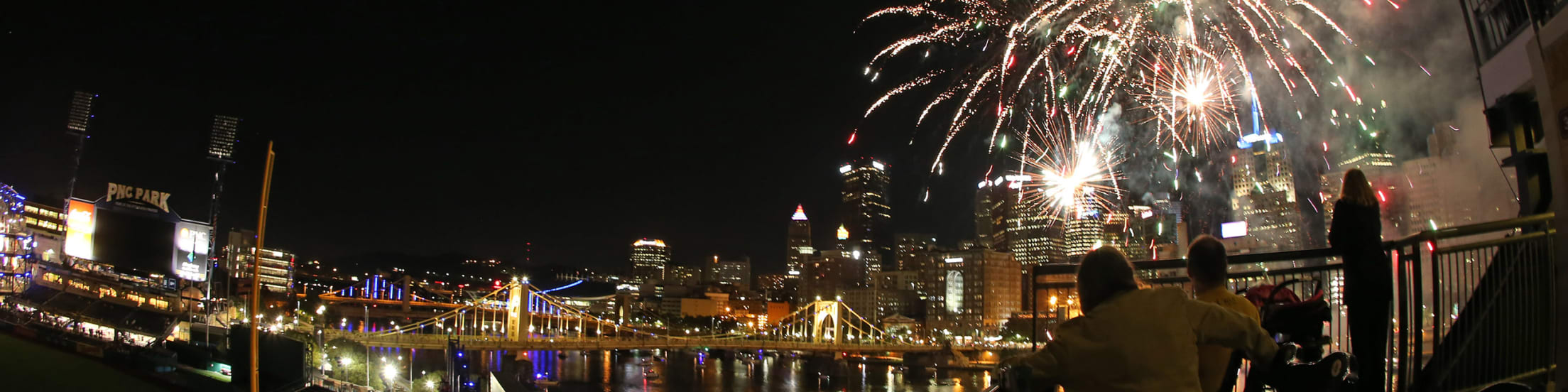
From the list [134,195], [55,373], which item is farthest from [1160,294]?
[134,195]

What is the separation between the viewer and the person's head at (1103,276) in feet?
6.64

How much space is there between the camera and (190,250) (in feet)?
83.9

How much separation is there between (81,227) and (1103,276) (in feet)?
112

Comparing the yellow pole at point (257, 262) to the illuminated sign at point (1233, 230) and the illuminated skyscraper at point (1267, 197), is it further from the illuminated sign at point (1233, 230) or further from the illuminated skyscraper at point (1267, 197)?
the illuminated skyscraper at point (1267, 197)

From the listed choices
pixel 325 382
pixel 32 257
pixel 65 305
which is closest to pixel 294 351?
pixel 325 382

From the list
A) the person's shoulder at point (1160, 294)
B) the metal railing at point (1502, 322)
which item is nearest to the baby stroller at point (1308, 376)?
the person's shoulder at point (1160, 294)

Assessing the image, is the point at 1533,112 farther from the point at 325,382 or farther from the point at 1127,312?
the point at 325,382

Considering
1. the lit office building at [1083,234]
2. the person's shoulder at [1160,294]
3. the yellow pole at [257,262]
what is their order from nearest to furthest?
the person's shoulder at [1160,294] → the yellow pole at [257,262] → the lit office building at [1083,234]

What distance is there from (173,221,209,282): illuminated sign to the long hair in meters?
30.2

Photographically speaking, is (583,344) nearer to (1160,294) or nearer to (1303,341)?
(1303,341)

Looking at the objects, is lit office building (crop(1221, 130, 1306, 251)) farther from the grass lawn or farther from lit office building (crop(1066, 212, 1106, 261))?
the grass lawn

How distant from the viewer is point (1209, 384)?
2.39m

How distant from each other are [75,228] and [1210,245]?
34380 millimetres

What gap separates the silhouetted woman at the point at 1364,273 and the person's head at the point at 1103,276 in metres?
1.52
